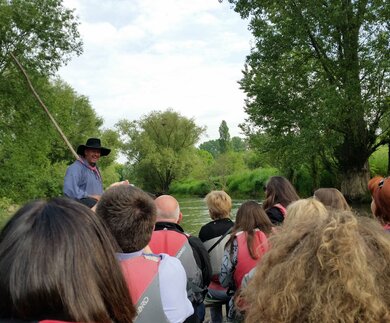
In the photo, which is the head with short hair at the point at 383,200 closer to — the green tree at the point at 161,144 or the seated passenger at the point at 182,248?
the seated passenger at the point at 182,248

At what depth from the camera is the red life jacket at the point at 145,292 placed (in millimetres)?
2320

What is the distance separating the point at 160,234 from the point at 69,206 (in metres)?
2.35

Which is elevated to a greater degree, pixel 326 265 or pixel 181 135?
pixel 181 135

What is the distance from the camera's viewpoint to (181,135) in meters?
59.4

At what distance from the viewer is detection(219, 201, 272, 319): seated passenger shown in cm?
384

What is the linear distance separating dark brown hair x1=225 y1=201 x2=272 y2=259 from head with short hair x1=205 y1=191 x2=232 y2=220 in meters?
0.72

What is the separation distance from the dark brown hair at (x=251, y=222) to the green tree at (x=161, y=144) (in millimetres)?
53675

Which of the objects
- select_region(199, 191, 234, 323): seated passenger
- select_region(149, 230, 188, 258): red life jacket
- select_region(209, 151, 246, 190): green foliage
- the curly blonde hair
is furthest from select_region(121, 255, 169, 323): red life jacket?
select_region(209, 151, 246, 190): green foliage

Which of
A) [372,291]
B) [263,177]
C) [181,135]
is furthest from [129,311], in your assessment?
[181,135]

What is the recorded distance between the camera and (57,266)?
1253mm

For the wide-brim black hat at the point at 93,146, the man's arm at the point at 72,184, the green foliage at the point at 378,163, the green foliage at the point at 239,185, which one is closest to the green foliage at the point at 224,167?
the green foliage at the point at 239,185

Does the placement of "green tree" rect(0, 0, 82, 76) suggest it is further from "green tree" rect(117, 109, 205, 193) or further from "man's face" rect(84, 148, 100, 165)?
"green tree" rect(117, 109, 205, 193)

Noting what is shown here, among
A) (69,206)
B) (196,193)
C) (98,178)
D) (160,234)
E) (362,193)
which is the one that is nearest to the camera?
(69,206)

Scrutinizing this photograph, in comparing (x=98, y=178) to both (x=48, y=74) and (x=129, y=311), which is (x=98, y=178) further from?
(x=48, y=74)
